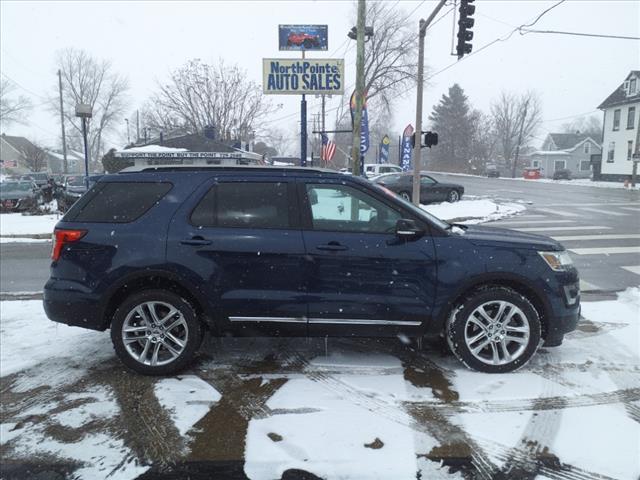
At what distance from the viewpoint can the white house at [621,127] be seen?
42.5 m

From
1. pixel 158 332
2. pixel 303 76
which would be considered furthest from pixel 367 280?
pixel 303 76

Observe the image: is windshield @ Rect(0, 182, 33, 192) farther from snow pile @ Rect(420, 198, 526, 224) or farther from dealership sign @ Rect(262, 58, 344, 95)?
snow pile @ Rect(420, 198, 526, 224)

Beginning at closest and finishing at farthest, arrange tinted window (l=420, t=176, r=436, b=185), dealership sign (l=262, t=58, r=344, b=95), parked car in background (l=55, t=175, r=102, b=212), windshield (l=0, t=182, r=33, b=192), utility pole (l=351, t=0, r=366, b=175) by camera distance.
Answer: utility pole (l=351, t=0, r=366, b=175) < dealership sign (l=262, t=58, r=344, b=95) < parked car in background (l=55, t=175, r=102, b=212) < windshield (l=0, t=182, r=33, b=192) < tinted window (l=420, t=176, r=436, b=185)

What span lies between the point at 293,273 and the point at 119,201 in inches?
64.7

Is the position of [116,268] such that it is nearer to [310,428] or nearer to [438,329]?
[310,428]

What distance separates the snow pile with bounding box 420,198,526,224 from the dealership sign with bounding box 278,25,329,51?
741 cm

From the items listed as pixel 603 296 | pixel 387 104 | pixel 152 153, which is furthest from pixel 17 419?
pixel 387 104

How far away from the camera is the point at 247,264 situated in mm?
3877

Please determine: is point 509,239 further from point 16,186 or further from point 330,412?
point 16,186

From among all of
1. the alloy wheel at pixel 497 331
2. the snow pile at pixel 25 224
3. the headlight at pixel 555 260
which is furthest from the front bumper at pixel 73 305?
the snow pile at pixel 25 224

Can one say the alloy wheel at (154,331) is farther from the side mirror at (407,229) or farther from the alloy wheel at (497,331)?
the alloy wheel at (497,331)

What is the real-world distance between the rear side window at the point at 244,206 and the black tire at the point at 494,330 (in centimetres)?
164

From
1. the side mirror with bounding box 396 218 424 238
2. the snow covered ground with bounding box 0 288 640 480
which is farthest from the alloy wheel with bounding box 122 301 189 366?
the side mirror with bounding box 396 218 424 238

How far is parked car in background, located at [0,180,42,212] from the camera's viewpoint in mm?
21062
